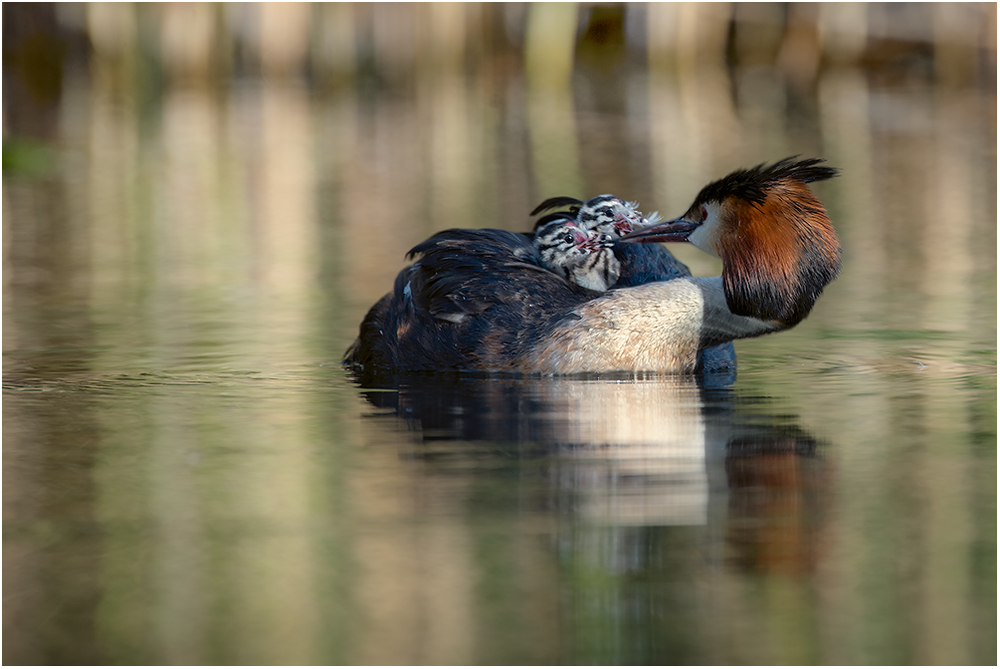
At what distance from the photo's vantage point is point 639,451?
18.7 feet

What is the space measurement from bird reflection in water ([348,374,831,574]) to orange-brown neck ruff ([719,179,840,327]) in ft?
1.49

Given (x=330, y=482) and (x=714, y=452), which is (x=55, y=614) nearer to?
(x=330, y=482)

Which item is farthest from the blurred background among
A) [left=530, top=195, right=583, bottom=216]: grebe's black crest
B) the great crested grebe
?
[left=530, top=195, right=583, bottom=216]: grebe's black crest

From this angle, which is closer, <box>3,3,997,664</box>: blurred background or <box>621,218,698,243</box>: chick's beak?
<box>3,3,997,664</box>: blurred background

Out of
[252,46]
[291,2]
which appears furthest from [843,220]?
[252,46]

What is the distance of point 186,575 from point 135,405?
2.73 meters

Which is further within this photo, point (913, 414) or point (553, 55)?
point (553, 55)

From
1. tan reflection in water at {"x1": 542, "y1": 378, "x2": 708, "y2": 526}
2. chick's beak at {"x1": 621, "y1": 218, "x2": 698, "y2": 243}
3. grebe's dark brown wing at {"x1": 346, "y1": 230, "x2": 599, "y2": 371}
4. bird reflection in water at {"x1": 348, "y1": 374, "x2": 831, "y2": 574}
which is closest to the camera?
bird reflection in water at {"x1": 348, "y1": 374, "x2": 831, "y2": 574}

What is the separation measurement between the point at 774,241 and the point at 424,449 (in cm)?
211

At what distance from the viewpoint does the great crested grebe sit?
7.20 meters

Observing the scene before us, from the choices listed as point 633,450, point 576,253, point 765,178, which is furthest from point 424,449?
point 576,253

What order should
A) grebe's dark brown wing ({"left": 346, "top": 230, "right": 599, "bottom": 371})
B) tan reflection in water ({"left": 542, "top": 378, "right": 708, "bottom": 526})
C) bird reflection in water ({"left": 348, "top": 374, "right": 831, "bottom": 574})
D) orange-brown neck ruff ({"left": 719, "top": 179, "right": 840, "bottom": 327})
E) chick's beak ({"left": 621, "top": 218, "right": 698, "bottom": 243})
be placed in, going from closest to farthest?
bird reflection in water ({"left": 348, "top": 374, "right": 831, "bottom": 574}) → tan reflection in water ({"left": 542, "top": 378, "right": 708, "bottom": 526}) → orange-brown neck ruff ({"left": 719, "top": 179, "right": 840, "bottom": 327}) → chick's beak ({"left": 621, "top": 218, "right": 698, "bottom": 243}) → grebe's dark brown wing ({"left": 346, "top": 230, "right": 599, "bottom": 371})

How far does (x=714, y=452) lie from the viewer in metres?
5.68

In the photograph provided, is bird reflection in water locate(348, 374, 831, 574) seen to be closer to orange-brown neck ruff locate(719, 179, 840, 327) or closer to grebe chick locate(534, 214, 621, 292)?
orange-brown neck ruff locate(719, 179, 840, 327)
